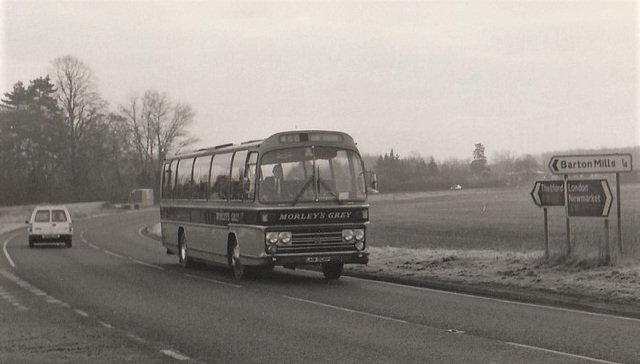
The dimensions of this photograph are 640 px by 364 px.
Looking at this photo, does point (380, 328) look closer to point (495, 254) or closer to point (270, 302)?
point (270, 302)

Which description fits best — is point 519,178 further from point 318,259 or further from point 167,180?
point 318,259

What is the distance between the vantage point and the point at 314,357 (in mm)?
9906

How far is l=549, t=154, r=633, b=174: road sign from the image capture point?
61.9ft

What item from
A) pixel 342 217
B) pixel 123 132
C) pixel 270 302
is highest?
pixel 123 132

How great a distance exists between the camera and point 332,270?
20562mm

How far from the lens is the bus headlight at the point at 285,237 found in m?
19.2

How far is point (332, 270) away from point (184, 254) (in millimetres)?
6059

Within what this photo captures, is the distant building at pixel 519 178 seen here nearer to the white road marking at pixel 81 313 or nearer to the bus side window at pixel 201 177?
the bus side window at pixel 201 177

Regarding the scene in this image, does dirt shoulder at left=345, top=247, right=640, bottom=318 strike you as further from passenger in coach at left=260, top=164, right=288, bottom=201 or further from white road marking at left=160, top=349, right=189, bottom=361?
white road marking at left=160, top=349, right=189, bottom=361

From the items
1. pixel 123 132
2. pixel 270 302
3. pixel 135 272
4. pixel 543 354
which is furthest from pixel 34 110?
pixel 543 354

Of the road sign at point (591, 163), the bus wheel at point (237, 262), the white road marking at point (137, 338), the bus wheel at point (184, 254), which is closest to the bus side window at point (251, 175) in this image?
the bus wheel at point (237, 262)

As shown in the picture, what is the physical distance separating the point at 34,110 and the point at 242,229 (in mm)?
87245

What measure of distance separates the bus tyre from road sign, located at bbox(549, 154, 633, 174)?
16.1 feet

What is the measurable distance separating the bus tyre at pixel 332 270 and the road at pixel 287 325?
0.92ft
